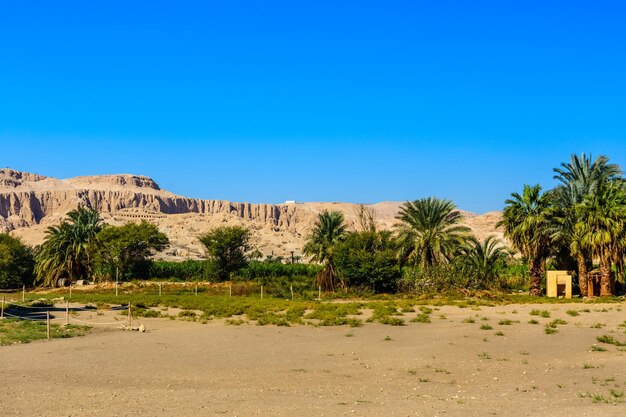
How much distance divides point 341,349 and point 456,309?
1487cm

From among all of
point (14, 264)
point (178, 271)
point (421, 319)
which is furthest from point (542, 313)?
point (14, 264)

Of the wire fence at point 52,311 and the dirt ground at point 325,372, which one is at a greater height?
the dirt ground at point 325,372

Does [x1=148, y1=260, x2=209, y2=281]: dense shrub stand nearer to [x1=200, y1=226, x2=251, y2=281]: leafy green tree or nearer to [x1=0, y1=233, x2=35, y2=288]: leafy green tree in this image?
[x1=200, y1=226, x2=251, y2=281]: leafy green tree

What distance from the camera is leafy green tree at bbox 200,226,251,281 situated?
62.8 m

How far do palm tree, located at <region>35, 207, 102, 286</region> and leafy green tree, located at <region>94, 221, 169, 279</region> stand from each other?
4.44ft

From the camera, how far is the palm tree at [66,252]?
6225 centimetres

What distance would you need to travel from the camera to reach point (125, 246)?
211 ft

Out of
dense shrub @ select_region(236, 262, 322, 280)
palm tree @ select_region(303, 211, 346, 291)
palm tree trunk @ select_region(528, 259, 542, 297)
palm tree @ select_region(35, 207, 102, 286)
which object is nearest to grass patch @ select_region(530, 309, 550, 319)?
palm tree trunk @ select_region(528, 259, 542, 297)

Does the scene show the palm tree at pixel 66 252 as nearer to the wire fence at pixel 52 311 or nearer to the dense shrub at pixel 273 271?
the dense shrub at pixel 273 271

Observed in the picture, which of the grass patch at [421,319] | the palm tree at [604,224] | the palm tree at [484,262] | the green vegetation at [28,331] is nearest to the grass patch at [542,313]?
the grass patch at [421,319]

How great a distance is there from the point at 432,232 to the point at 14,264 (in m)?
45.0

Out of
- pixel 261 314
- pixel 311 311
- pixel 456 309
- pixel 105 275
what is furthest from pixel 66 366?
pixel 105 275

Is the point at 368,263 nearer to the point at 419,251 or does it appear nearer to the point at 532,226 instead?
the point at 419,251

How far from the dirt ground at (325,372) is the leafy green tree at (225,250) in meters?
36.2
